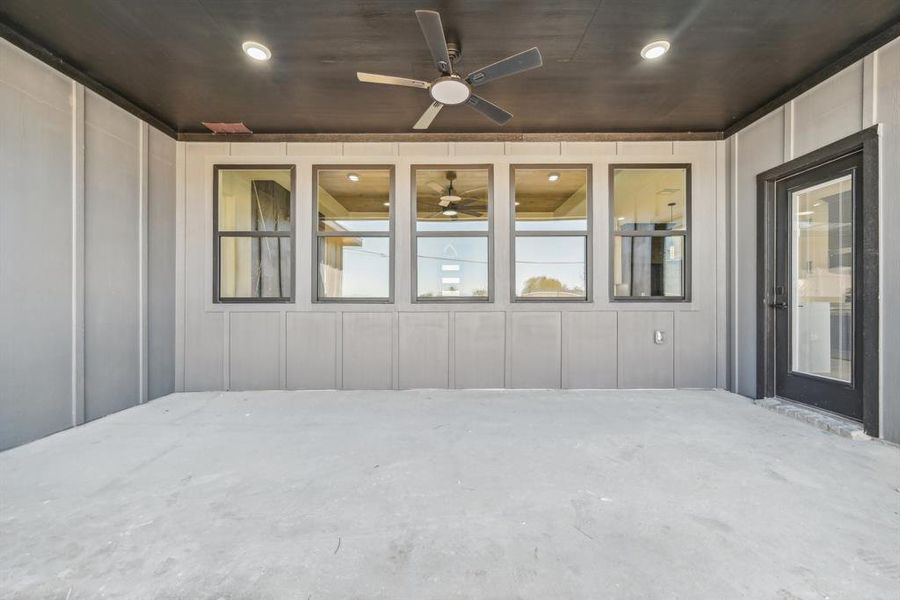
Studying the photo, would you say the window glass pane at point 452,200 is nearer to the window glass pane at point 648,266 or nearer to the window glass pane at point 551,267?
the window glass pane at point 551,267

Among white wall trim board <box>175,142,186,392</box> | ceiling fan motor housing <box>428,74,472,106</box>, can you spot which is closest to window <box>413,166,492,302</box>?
ceiling fan motor housing <box>428,74,472,106</box>

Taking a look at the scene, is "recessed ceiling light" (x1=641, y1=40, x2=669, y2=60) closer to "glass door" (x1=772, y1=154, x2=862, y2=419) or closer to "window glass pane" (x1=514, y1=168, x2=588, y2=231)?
"window glass pane" (x1=514, y1=168, x2=588, y2=231)

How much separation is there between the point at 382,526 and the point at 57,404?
124 inches

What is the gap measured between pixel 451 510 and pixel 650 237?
3943 millimetres

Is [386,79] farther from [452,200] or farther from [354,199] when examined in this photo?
[354,199]

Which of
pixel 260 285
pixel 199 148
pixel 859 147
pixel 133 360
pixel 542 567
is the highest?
pixel 199 148

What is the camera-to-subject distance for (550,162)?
172 inches

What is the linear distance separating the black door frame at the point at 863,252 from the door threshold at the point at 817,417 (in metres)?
0.09

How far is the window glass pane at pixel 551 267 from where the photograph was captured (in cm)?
442

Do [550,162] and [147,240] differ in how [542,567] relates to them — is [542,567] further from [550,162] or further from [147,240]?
[147,240]

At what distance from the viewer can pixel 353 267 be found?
14.7ft

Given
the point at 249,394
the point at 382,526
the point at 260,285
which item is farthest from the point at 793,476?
the point at 260,285

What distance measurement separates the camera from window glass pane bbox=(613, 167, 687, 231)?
4.41 m

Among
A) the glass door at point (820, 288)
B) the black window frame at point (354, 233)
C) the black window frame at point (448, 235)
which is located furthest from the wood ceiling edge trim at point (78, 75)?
the glass door at point (820, 288)
